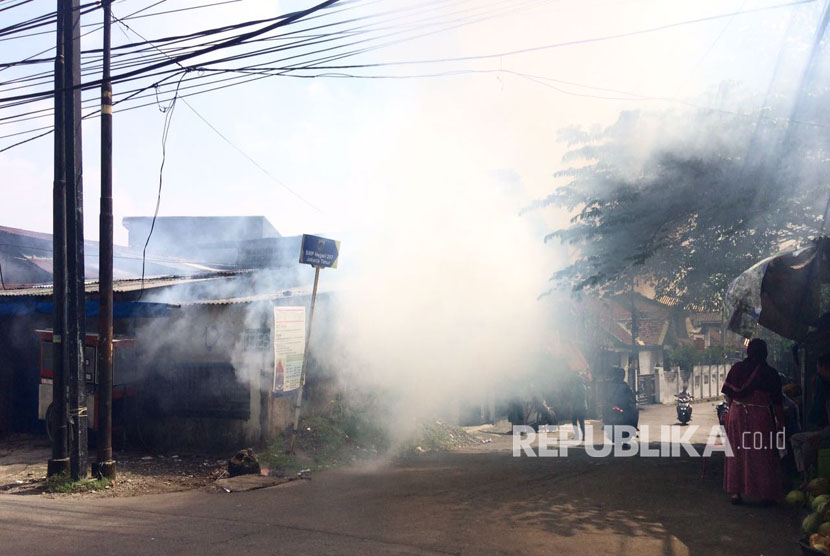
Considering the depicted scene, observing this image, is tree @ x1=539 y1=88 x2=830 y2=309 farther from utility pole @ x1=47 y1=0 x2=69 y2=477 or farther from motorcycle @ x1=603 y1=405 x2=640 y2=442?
utility pole @ x1=47 y1=0 x2=69 y2=477

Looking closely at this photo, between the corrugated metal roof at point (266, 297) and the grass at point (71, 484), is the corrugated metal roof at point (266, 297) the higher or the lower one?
the higher one

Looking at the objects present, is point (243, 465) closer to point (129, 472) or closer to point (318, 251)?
point (129, 472)

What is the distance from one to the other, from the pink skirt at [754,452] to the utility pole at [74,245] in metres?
7.97

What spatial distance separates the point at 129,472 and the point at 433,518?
5.32 m

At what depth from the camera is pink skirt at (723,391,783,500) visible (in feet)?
22.4

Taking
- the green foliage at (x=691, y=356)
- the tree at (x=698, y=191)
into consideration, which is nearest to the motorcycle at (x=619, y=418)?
the tree at (x=698, y=191)

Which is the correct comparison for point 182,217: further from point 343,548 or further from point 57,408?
point 343,548

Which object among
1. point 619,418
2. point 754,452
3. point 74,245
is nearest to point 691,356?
point 619,418


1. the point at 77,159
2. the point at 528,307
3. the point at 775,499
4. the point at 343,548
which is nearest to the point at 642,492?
the point at 775,499

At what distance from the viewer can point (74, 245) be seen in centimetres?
865

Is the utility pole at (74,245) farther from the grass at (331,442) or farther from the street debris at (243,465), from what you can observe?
the grass at (331,442)

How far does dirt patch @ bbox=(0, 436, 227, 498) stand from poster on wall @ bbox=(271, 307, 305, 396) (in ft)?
5.01

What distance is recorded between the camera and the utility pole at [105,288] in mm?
8789

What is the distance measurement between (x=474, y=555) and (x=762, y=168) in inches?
308
